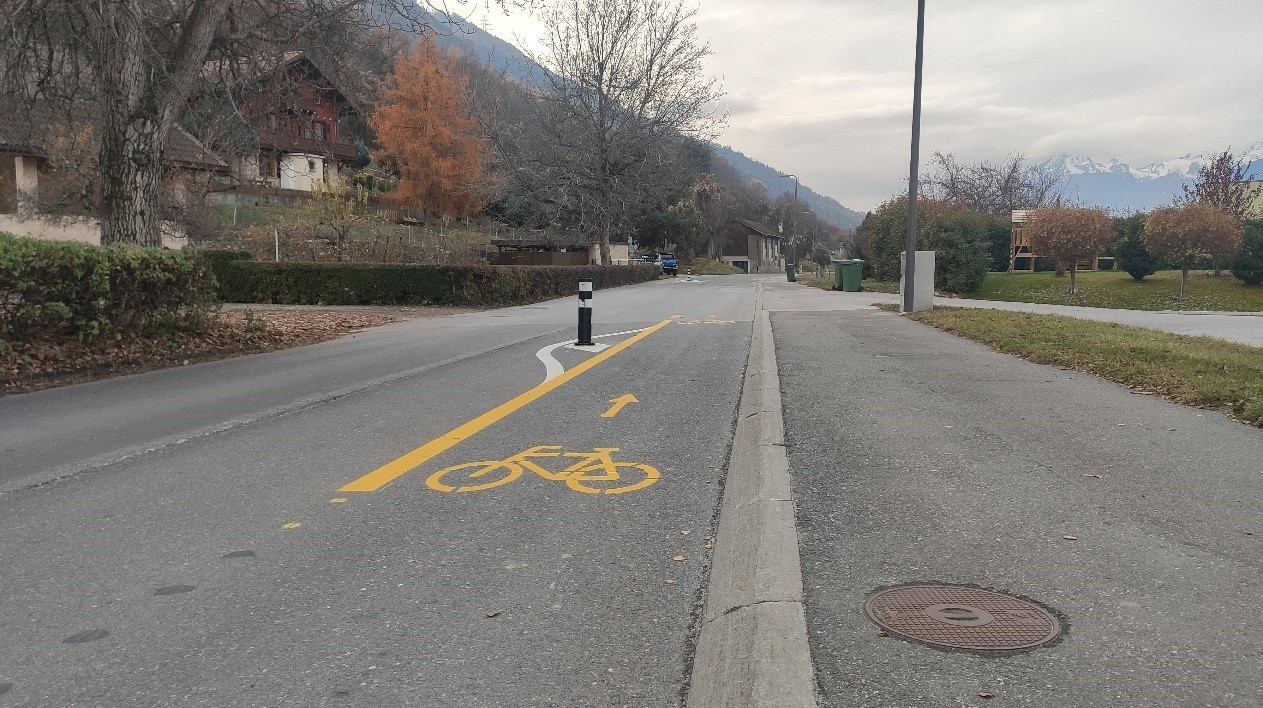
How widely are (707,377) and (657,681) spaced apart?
706 centimetres

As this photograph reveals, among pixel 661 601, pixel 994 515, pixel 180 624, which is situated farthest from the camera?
pixel 994 515

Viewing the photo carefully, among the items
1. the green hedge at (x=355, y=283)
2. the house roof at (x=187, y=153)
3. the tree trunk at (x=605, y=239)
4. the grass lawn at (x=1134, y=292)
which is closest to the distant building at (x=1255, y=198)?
the grass lawn at (x=1134, y=292)

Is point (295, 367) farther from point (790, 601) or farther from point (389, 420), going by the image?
point (790, 601)

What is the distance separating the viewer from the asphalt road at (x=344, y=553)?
Answer: 274cm

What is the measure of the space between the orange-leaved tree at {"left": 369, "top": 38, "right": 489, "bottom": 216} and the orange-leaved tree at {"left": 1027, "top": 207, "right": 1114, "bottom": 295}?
31979mm

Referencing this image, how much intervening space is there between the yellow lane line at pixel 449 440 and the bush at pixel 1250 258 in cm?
3265

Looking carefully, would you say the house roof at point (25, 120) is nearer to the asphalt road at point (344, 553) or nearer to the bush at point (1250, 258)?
the asphalt road at point (344, 553)

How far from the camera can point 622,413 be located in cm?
736

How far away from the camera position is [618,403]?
7.86 meters

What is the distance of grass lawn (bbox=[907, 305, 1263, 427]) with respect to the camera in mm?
7492

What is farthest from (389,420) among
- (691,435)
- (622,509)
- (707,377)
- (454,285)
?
(454,285)

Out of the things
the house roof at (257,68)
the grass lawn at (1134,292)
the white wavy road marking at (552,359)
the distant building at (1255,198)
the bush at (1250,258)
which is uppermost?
the distant building at (1255,198)

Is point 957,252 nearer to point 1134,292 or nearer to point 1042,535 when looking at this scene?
point 1134,292

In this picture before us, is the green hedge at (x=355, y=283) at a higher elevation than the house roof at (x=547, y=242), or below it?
below
